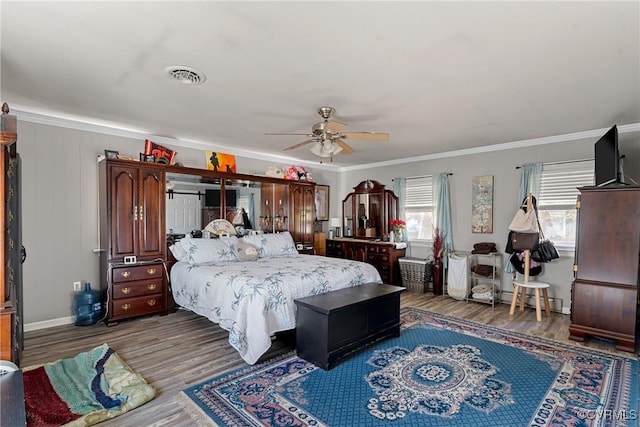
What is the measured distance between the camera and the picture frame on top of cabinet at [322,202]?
715 centimetres

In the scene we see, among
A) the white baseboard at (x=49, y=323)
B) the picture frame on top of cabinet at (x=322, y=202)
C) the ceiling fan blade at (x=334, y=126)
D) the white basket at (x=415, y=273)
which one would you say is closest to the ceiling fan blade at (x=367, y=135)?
the ceiling fan blade at (x=334, y=126)

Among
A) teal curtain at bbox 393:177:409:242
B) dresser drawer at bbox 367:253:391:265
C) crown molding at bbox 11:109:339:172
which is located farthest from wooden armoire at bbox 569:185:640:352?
crown molding at bbox 11:109:339:172

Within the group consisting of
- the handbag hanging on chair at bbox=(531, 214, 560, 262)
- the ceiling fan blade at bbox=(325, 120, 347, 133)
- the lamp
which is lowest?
the handbag hanging on chair at bbox=(531, 214, 560, 262)

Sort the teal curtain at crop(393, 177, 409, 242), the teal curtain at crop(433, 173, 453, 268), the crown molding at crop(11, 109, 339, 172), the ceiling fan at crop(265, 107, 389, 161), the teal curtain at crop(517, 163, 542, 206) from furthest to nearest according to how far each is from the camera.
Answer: the teal curtain at crop(393, 177, 409, 242) < the teal curtain at crop(433, 173, 453, 268) < the teal curtain at crop(517, 163, 542, 206) < the crown molding at crop(11, 109, 339, 172) < the ceiling fan at crop(265, 107, 389, 161)

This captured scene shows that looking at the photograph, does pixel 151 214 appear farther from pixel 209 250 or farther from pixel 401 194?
pixel 401 194

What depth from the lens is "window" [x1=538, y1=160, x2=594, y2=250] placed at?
4479mm

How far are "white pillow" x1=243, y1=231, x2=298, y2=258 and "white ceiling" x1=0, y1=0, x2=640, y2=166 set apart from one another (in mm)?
1753

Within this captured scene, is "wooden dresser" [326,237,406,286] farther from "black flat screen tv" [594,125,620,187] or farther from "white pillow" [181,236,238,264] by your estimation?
"black flat screen tv" [594,125,620,187]

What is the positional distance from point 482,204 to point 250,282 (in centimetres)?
408

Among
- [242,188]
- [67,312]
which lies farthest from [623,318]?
[67,312]

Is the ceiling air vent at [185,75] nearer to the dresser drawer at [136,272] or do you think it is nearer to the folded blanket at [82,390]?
the folded blanket at [82,390]

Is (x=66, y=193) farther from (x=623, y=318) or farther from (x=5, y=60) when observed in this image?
(x=623, y=318)

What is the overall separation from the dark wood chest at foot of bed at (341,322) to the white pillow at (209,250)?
167cm

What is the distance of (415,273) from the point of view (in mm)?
5812
